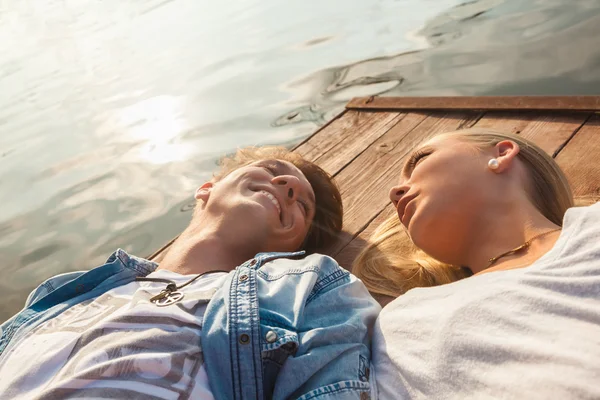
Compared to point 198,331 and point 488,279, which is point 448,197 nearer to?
point 488,279

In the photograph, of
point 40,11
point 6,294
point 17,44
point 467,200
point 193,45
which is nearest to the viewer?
point 467,200

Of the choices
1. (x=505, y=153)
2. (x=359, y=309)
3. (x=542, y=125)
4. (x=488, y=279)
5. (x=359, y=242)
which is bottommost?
(x=359, y=242)

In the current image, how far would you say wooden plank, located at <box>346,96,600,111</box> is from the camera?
3.24m

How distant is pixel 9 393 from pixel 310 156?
2621mm

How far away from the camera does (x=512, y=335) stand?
1452 mm

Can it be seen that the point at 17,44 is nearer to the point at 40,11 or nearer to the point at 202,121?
the point at 40,11

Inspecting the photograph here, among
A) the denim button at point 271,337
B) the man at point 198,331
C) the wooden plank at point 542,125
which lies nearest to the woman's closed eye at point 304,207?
the man at point 198,331

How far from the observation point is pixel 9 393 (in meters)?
1.55

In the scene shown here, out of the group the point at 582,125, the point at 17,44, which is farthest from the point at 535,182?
the point at 17,44

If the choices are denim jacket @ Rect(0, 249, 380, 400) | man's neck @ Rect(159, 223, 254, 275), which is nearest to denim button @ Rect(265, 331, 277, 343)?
denim jacket @ Rect(0, 249, 380, 400)

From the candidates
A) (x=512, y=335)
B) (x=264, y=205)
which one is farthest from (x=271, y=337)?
(x=264, y=205)

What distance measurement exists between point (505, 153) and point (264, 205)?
3.35 feet

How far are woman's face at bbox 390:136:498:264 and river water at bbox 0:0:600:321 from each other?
232 centimetres

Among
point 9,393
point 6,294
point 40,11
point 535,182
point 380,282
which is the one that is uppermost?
point 40,11
